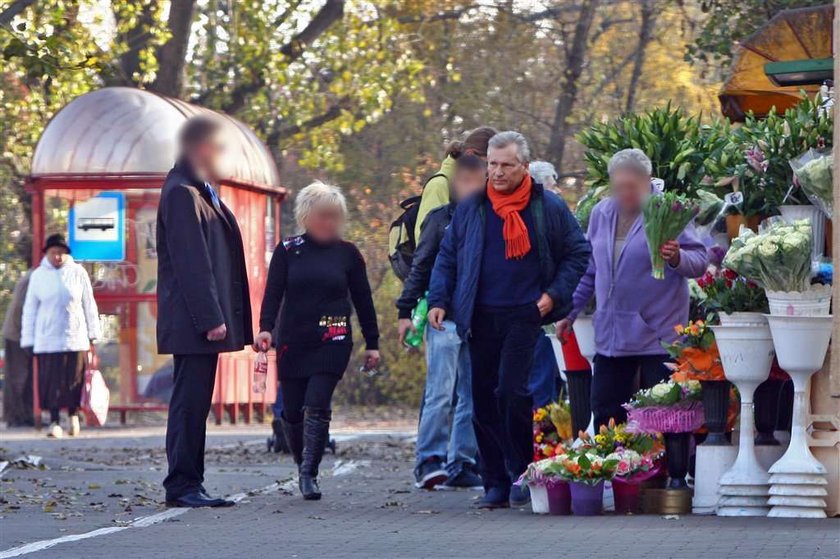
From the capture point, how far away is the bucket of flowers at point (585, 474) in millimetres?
9547

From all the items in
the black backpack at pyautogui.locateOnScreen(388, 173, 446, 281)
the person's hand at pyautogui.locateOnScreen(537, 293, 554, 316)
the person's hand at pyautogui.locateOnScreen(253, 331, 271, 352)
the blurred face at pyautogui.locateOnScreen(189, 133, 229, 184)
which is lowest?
the person's hand at pyautogui.locateOnScreen(253, 331, 271, 352)

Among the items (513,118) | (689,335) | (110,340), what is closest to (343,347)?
(689,335)

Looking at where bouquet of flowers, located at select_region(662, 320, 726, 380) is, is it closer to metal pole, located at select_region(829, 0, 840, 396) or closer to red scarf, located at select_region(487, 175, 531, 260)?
red scarf, located at select_region(487, 175, 531, 260)

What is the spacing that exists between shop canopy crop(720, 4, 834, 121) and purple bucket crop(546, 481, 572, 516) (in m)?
5.68

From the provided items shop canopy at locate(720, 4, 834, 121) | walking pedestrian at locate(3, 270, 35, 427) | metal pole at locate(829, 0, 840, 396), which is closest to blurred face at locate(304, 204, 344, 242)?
metal pole at locate(829, 0, 840, 396)

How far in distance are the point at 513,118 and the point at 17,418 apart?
10975 millimetres

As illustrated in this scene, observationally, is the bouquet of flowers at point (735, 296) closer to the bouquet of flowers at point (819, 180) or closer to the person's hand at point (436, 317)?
the bouquet of flowers at point (819, 180)

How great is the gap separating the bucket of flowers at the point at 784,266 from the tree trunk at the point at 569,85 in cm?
1770

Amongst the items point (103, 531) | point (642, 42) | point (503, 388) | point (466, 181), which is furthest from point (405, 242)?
point (642, 42)

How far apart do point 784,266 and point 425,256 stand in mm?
2341

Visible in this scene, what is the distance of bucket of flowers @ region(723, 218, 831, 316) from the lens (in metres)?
9.17

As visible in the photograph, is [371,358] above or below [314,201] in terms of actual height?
below

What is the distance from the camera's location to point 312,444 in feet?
34.9

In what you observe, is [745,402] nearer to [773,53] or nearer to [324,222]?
[324,222]
